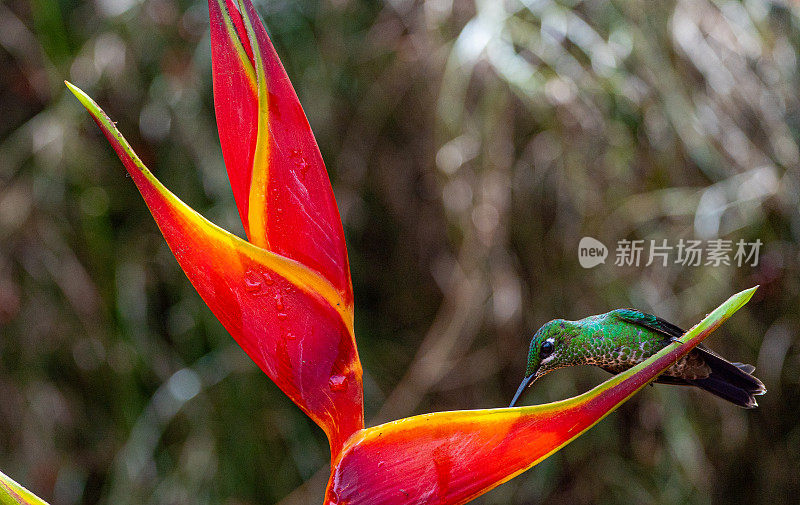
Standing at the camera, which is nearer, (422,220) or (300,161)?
(300,161)

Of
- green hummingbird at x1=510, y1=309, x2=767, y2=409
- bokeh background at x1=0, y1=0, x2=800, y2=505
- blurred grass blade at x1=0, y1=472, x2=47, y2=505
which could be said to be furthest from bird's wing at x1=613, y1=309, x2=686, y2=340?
bokeh background at x1=0, y1=0, x2=800, y2=505

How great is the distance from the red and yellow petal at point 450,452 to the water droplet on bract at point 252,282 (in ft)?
0.14

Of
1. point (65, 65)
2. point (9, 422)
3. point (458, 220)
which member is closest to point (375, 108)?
point (458, 220)

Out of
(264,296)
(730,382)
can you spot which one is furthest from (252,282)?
(730,382)

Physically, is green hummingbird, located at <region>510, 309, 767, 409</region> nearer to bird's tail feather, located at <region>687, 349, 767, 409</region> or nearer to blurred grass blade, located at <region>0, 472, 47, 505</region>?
bird's tail feather, located at <region>687, 349, 767, 409</region>

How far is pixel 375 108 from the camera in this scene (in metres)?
0.81

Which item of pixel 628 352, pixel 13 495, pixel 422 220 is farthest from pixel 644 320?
pixel 422 220

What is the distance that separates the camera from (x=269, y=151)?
0.48 ft

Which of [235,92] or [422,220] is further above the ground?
[235,92]

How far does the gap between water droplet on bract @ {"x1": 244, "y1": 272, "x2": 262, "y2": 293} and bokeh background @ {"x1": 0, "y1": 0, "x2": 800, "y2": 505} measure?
0.42m

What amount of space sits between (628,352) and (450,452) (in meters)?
0.05

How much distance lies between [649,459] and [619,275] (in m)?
A: 0.25

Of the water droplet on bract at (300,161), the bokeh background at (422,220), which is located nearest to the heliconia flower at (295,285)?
the water droplet on bract at (300,161)

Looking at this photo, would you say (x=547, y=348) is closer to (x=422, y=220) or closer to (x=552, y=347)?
(x=552, y=347)
